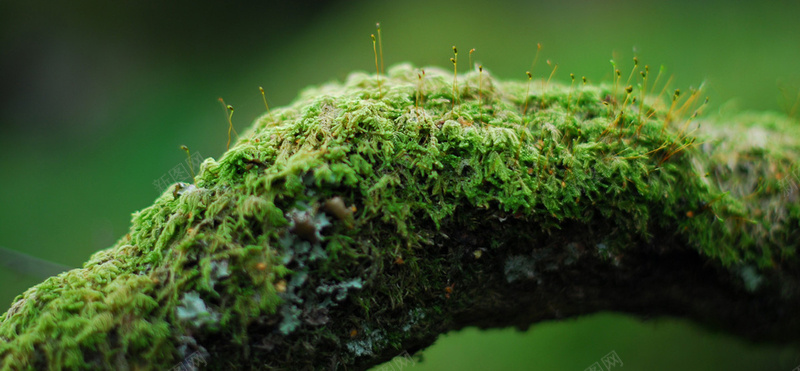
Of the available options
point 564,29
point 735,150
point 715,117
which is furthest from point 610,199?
point 564,29

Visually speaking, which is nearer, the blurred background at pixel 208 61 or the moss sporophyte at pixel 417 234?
the moss sporophyte at pixel 417 234

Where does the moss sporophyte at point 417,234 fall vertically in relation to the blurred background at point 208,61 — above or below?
below

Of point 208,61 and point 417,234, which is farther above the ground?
point 208,61

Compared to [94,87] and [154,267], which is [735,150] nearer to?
[154,267]

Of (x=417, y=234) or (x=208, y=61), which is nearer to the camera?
(x=417, y=234)
